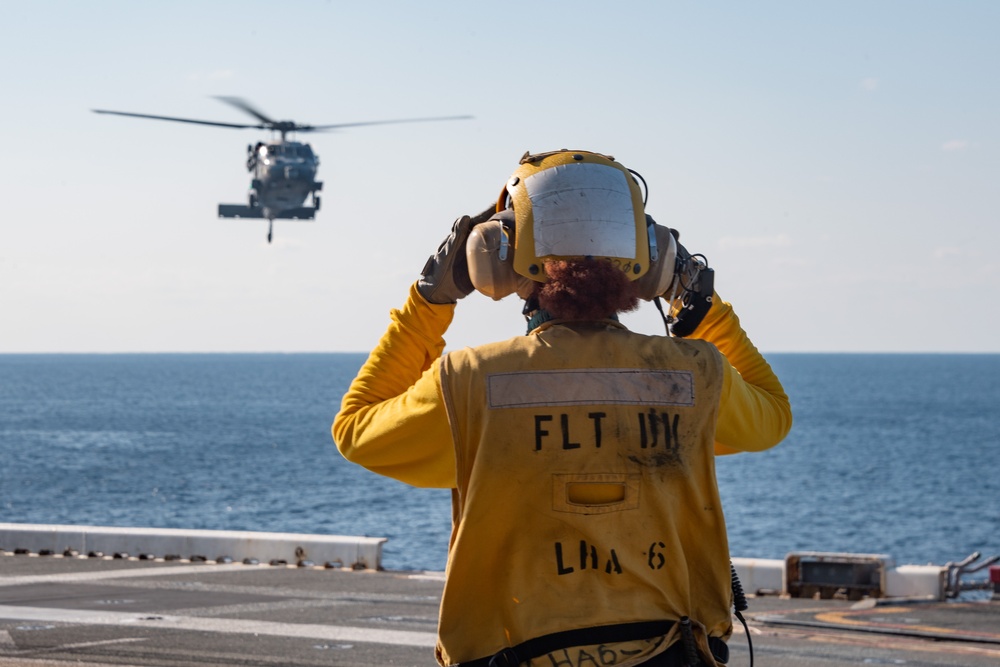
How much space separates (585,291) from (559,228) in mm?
198

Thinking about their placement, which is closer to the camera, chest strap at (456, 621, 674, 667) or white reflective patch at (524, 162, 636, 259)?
chest strap at (456, 621, 674, 667)

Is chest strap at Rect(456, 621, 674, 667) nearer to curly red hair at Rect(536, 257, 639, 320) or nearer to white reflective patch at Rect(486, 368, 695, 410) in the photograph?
white reflective patch at Rect(486, 368, 695, 410)

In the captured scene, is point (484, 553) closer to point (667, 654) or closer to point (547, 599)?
point (547, 599)

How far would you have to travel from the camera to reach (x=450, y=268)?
3.50m

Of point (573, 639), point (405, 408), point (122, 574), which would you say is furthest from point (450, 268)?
point (122, 574)

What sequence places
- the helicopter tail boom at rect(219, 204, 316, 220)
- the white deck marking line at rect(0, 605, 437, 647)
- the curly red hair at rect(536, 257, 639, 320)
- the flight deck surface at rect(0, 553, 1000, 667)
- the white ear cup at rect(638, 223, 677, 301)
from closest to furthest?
the curly red hair at rect(536, 257, 639, 320), the white ear cup at rect(638, 223, 677, 301), the flight deck surface at rect(0, 553, 1000, 667), the white deck marking line at rect(0, 605, 437, 647), the helicopter tail boom at rect(219, 204, 316, 220)

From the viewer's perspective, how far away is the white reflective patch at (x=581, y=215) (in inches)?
132

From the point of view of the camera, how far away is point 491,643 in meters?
3.22

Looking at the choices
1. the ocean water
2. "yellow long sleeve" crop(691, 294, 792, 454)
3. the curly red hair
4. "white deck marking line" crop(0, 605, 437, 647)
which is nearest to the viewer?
the curly red hair

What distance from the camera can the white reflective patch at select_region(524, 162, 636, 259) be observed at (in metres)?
3.35

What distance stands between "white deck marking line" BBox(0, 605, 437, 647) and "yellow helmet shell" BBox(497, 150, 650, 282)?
641 centimetres

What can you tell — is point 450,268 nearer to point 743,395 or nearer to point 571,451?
point 571,451

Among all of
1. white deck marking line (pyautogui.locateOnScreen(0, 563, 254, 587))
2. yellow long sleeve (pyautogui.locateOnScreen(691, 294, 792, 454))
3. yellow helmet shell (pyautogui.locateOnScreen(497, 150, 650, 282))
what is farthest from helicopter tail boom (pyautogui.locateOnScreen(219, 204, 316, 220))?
yellow helmet shell (pyautogui.locateOnScreen(497, 150, 650, 282))

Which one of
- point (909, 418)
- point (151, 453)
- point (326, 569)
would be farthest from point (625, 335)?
point (909, 418)
